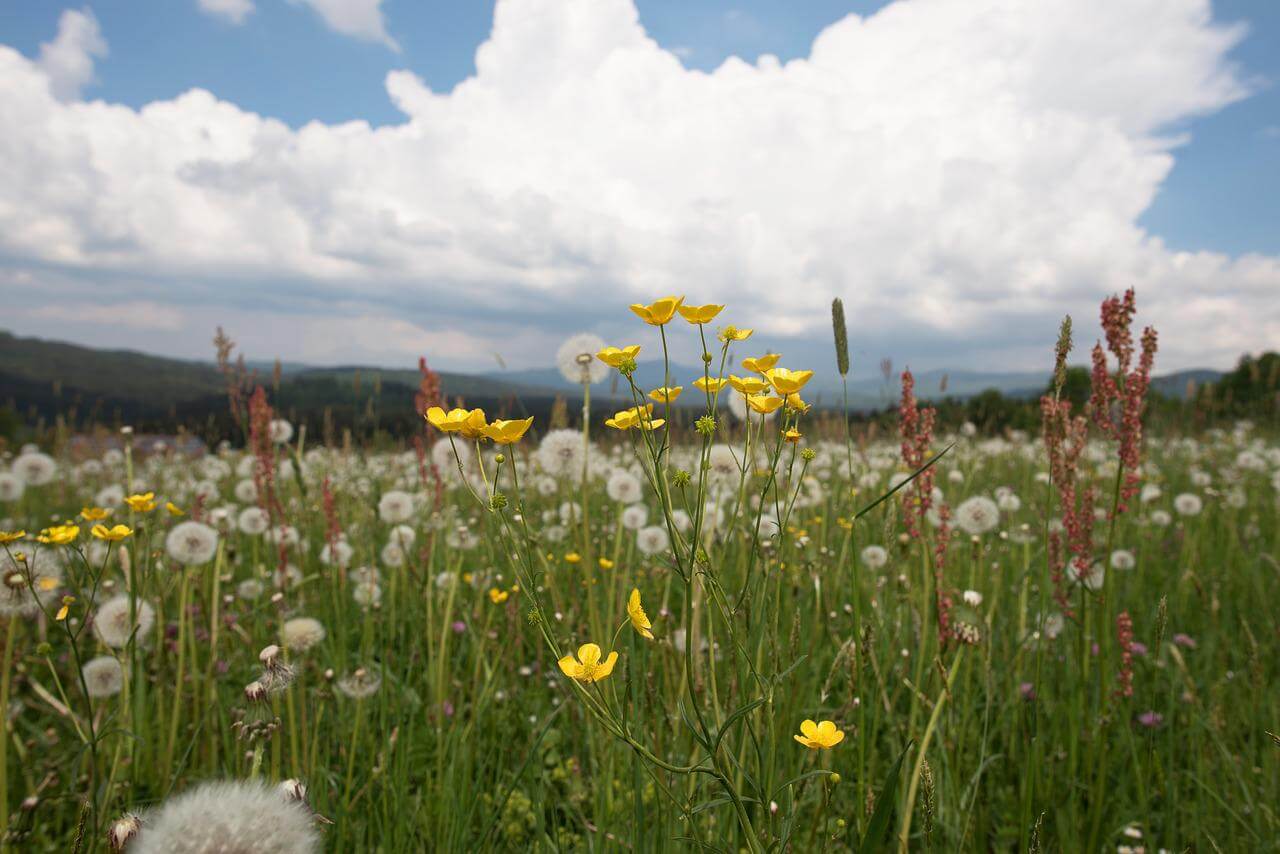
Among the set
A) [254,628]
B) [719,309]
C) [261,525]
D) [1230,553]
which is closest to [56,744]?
[254,628]

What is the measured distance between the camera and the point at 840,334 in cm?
152

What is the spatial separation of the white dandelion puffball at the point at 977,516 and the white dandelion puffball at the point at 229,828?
3.08m

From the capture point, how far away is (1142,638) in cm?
340

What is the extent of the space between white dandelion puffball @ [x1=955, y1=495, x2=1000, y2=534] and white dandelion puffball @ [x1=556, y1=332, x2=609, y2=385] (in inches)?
77.6

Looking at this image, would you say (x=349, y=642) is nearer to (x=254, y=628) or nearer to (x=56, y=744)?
(x=254, y=628)

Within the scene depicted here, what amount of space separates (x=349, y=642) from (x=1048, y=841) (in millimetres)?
2965

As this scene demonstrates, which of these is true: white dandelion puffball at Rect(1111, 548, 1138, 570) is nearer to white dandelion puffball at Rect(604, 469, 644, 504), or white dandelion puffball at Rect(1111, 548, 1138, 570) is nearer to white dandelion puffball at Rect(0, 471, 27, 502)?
white dandelion puffball at Rect(604, 469, 644, 504)

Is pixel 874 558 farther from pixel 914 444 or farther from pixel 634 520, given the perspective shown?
pixel 914 444

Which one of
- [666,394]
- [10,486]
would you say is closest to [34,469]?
[10,486]

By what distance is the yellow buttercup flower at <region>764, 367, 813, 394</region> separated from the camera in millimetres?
1124

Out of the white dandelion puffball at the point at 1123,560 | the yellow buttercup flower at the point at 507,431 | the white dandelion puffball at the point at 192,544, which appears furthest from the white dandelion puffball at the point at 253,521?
the white dandelion puffball at the point at 1123,560

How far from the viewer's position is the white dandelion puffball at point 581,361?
273 cm

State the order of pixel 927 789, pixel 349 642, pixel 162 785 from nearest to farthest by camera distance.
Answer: pixel 927 789 → pixel 162 785 → pixel 349 642

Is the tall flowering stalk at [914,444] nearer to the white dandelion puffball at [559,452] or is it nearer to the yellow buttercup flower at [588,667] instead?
the yellow buttercup flower at [588,667]
